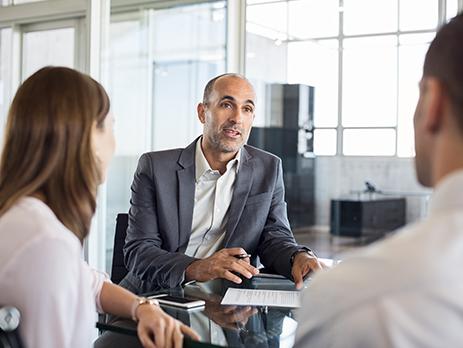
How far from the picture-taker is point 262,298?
1.97 m

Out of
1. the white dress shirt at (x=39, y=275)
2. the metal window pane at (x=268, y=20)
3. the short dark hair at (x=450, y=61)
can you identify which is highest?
the metal window pane at (x=268, y=20)

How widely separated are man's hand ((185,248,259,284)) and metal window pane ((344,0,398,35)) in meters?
2.59

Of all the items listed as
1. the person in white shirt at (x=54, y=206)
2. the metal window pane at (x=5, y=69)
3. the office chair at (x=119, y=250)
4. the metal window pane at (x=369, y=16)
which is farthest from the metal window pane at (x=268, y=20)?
the person in white shirt at (x=54, y=206)

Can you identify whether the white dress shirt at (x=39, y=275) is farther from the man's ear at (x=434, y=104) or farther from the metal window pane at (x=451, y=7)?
the metal window pane at (x=451, y=7)

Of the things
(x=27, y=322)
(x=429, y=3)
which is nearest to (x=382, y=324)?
(x=27, y=322)

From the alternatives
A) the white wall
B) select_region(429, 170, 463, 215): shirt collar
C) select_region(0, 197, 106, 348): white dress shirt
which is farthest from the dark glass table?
the white wall

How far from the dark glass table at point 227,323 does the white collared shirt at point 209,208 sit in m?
0.49

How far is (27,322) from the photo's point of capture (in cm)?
130

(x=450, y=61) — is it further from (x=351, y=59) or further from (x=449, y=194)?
(x=351, y=59)

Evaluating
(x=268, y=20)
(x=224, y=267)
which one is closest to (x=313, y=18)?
(x=268, y=20)

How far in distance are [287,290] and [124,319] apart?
64 centimetres

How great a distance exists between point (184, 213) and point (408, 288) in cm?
177

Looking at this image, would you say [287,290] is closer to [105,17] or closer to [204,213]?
[204,213]

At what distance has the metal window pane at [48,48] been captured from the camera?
4988 millimetres
